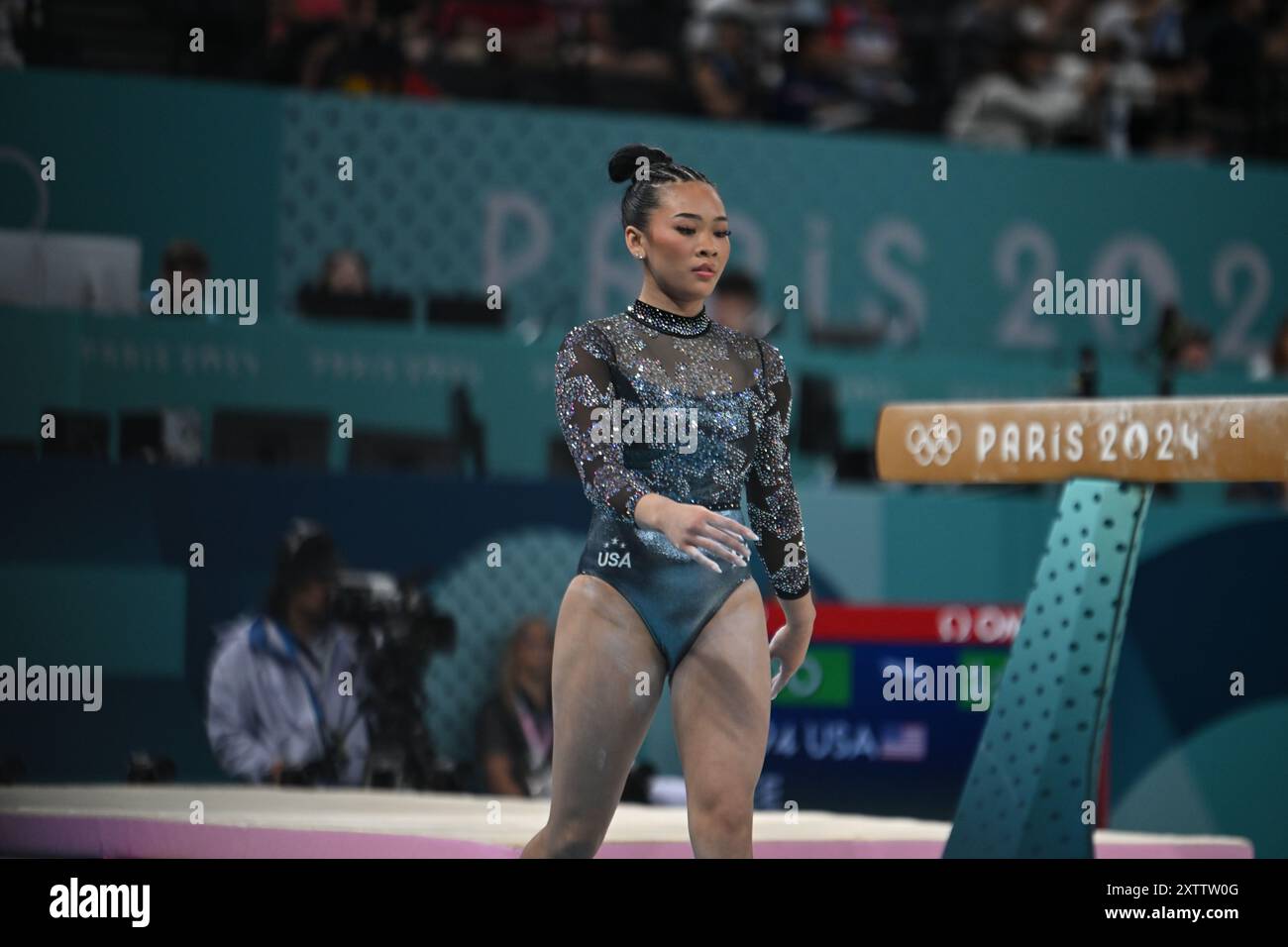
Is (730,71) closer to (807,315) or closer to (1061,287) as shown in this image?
(807,315)

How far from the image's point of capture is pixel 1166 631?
24.4 ft

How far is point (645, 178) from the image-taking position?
372 cm

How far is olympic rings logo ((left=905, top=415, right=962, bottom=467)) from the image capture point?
14.8ft

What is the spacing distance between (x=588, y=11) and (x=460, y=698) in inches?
159

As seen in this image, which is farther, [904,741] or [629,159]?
[904,741]

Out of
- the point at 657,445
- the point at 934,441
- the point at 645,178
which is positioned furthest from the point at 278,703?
the point at 645,178

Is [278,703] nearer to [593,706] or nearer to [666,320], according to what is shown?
[593,706]

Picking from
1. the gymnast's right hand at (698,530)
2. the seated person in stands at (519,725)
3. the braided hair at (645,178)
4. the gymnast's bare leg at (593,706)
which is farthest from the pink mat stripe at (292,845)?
the seated person in stands at (519,725)

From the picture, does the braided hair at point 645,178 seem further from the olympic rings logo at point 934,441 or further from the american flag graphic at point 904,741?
the american flag graphic at point 904,741

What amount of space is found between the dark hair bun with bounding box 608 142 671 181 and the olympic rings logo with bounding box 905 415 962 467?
110 cm

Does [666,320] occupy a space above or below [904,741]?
above

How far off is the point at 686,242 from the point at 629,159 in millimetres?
212
